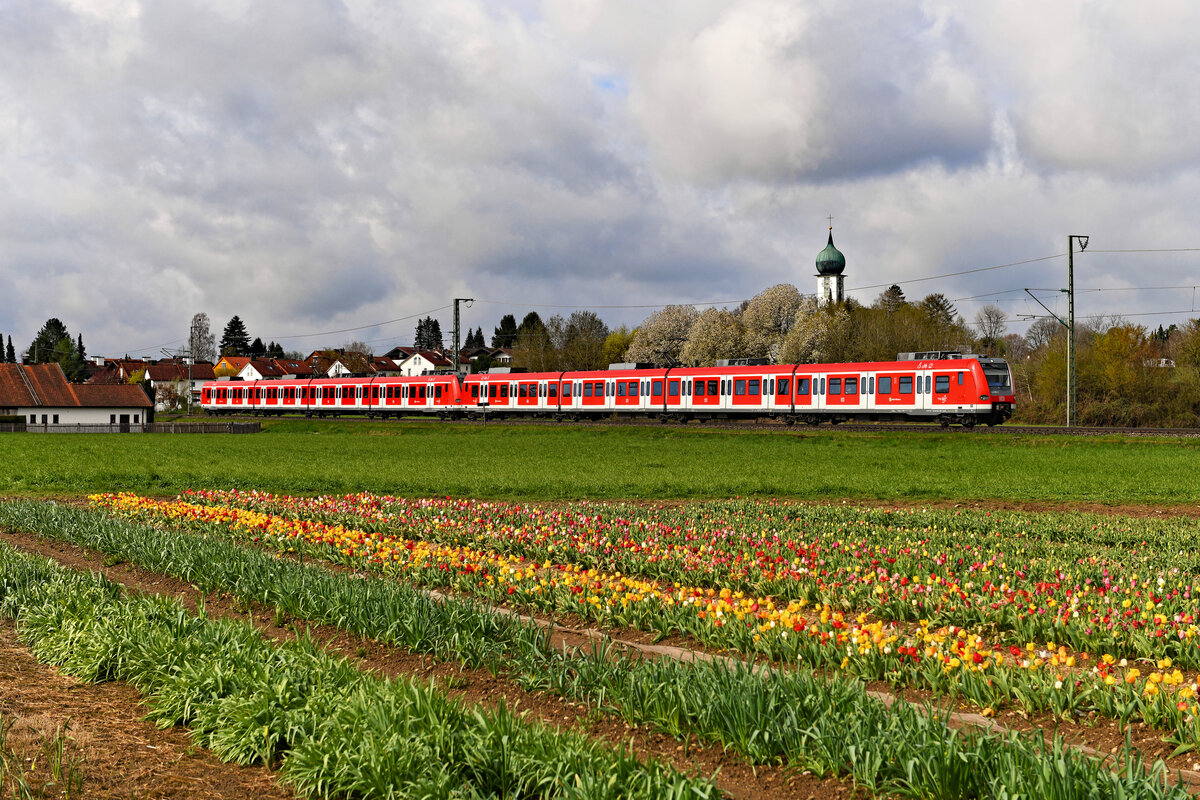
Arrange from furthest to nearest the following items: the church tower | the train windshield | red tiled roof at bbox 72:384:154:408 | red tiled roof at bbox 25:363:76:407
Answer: the church tower → red tiled roof at bbox 72:384:154:408 → red tiled roof at bbox 25:363:76:407 → the train windshield

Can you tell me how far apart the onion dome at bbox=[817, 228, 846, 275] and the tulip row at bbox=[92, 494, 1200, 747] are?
12521cm

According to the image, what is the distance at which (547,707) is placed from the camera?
5961mm

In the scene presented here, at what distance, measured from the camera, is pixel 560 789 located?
4.50m

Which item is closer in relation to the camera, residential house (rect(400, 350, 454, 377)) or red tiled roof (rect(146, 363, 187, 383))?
red tiled roof (rect(146, 363, 187, 383))

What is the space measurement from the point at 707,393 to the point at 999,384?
49.7ft

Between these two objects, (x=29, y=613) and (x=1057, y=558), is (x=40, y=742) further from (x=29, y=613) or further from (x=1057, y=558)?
(x=1057, y=558)

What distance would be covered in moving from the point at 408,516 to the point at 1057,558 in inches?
359

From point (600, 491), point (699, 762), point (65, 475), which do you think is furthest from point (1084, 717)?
point (65, 475)

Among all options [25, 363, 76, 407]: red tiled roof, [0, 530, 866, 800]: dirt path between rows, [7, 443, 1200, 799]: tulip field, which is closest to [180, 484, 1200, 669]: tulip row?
[7, 443, 1200, 799]: tulip field

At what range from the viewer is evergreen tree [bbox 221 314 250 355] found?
19300 cm

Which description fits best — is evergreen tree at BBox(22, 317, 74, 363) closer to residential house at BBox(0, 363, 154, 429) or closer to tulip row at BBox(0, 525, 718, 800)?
residential house at BBox(0, 363, 154, 429)

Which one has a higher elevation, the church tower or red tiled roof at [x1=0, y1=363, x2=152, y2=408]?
the church tower

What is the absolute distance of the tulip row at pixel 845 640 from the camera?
569 centimetres

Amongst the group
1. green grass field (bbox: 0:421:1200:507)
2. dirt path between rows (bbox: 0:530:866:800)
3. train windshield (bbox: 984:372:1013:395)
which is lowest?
green grass field (bbox: 0:421:1200:507)
